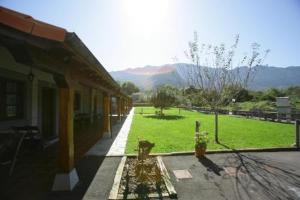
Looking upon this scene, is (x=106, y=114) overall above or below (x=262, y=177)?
above

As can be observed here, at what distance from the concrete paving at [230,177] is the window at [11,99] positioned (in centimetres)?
306

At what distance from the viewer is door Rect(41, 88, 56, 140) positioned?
9906 mm

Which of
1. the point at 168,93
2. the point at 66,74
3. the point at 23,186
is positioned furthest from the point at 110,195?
the point at 168,93

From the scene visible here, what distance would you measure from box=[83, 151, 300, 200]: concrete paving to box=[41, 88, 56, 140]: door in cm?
379

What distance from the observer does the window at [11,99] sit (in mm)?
7113

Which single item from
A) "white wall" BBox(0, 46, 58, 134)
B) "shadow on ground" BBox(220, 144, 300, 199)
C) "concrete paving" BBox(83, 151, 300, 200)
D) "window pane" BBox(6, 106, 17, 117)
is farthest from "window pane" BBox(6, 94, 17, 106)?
"shadow on ground" BBox(220, 144, 300, 199)

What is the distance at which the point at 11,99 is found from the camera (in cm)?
766

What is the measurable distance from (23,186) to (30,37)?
3.00 m

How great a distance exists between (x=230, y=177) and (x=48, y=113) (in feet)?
25.0

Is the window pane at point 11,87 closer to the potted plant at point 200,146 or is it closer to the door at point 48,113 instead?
the door at point 48,113

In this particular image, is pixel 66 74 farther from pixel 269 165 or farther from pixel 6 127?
pixel 269 165

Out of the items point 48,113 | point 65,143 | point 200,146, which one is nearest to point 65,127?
point 65,143

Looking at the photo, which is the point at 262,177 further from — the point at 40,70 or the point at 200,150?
the point at 40,70

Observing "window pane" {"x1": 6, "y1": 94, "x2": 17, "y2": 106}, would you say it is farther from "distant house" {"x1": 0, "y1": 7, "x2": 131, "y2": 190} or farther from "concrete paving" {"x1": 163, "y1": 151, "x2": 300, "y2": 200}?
"concrete paving" {"x1": 163, "y1": 151, "x2": 300, "y2": 200}
